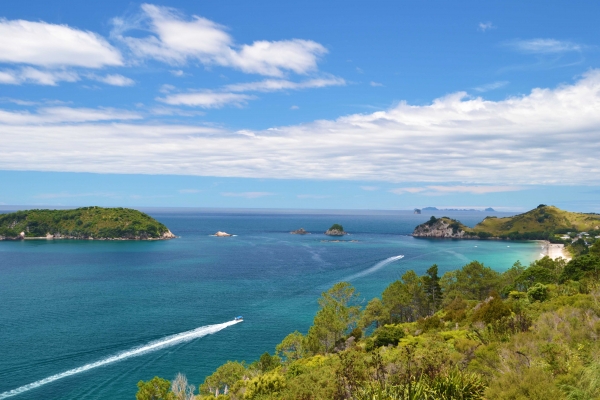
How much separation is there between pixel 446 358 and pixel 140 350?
44844mm

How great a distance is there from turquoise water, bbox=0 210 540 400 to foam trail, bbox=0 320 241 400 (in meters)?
0.39

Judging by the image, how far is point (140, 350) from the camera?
5725 cm

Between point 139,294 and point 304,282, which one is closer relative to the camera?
point 139,294

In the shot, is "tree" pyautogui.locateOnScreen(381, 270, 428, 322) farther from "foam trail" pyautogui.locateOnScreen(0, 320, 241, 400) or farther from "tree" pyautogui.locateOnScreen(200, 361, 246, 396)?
"tree" pyautogui.locateOnScreen(200, 361, 246, 396)

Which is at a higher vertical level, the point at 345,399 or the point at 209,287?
the point at 345,399

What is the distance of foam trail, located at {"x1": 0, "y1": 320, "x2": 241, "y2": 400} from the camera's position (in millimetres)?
45875

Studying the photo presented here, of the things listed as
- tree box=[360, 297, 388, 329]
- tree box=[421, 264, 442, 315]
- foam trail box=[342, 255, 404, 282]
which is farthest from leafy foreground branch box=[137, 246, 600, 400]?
foam trail box=[342, 255, 404, 282]

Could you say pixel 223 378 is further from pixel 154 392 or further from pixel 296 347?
pixel 296 347

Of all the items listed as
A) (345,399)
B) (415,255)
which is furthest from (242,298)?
(415,255)

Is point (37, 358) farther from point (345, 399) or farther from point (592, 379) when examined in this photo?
point (592, 379)

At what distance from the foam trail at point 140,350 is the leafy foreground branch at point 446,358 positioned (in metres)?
14.6

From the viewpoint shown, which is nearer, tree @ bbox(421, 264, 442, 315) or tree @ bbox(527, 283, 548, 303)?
tree @ bbox(527, 283, 548, 303)

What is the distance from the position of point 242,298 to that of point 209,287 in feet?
47.1

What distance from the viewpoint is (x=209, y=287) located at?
99250 mm
